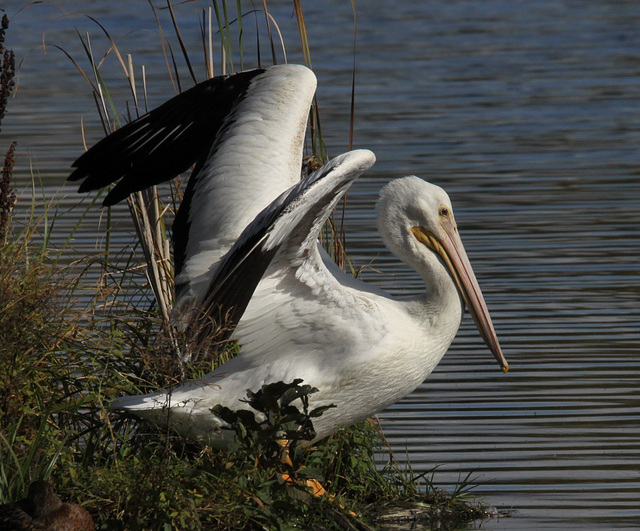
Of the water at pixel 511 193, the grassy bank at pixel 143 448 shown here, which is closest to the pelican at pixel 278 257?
the grassy bank at pixel 143 448

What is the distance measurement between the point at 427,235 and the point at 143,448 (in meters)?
1.40

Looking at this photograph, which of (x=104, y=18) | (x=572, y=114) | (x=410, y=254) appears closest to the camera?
(x=410, y=254)

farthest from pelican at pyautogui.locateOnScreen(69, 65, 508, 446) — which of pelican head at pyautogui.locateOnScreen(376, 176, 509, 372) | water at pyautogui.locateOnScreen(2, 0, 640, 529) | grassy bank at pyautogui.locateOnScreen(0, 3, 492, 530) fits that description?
water at pyautogui.locateOnScreen(2, 0, 640, 529)

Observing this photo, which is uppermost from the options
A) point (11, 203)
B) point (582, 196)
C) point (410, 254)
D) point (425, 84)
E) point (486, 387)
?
point (11, 203)

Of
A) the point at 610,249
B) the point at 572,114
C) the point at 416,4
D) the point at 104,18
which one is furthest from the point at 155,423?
the point at 416,4

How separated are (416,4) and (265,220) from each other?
21029 mm

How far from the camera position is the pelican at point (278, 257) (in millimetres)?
4230

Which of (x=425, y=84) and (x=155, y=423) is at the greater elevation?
(x=155, y=423)

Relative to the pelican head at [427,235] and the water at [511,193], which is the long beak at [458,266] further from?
the water at [511,193]

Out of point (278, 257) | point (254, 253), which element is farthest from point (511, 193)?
point (254, 253)

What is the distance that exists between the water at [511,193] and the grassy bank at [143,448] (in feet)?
1.18

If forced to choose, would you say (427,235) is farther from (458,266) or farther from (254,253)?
(254,253)

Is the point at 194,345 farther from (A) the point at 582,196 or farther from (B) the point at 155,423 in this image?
(A) the point at 582,196

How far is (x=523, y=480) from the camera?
195 inches
